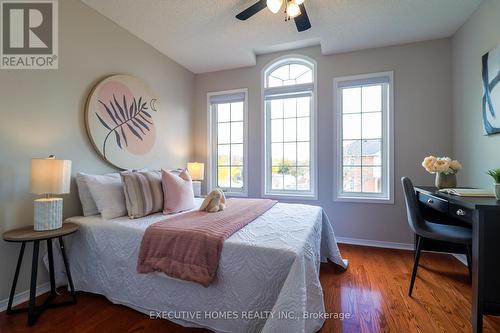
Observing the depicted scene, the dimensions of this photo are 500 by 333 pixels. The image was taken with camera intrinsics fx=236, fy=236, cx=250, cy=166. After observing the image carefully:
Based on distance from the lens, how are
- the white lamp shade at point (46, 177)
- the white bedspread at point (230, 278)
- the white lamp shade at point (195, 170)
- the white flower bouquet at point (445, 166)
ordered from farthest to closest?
the white lamp shade at point (195, 170), the white flower bouquet at point (445, 166), the white lamp shade at point (46, 177), the white bedspread at point (230, 278)

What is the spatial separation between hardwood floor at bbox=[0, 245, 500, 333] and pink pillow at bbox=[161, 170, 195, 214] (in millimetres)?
859

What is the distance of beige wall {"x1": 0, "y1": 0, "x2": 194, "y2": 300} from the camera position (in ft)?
5.83

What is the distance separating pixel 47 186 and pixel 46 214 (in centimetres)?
21

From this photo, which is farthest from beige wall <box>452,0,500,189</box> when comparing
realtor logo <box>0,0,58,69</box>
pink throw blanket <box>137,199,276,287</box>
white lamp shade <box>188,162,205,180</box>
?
realtor logo <box>0,0,58,69</box>

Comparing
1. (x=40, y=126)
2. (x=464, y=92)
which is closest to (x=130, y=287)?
(x=40, y=126)

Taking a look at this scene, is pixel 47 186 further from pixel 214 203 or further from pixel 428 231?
pixel 428 231

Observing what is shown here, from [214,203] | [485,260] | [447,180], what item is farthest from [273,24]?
[485,260]

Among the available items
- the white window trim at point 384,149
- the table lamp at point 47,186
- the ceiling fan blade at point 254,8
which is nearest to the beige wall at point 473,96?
the white window trim at point 384,149

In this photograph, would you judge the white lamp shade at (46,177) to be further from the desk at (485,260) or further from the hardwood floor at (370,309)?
the desk at (485,260)

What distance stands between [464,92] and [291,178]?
2.21 metres

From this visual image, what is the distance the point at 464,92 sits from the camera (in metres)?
2.58

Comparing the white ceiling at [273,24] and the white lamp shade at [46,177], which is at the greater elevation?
the white ceiling at [273,24]

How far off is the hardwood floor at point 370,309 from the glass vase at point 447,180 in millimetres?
870

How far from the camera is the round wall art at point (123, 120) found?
2371 millimetres
